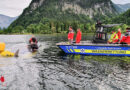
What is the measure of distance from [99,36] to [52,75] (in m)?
8.69

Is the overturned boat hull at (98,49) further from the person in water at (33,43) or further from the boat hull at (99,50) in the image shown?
the person in water at (33,43)

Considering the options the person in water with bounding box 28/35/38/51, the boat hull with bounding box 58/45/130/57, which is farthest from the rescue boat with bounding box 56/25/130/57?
the person in water with bounding box 28/35/38/51

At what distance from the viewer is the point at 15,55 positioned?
14992mm

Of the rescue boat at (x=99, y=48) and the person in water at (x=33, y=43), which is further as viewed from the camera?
the person in water at (x=33, y=43)

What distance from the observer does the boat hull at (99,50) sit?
13.8 meters

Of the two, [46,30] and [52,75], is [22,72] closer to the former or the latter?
[52,75]

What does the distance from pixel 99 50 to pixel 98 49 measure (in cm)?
17

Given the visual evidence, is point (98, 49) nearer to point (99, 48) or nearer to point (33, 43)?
point (99, 48)

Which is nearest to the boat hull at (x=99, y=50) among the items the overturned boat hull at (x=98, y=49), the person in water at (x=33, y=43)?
the overturned boat hull at (x=98, y=49)

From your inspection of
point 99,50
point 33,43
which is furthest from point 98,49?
point 33,43

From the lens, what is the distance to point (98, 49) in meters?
14.2

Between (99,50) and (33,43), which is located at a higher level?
(33,43)

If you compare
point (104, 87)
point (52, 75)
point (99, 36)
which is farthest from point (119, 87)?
point (99, 36)

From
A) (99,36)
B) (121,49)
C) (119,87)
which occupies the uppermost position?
(99,36)
